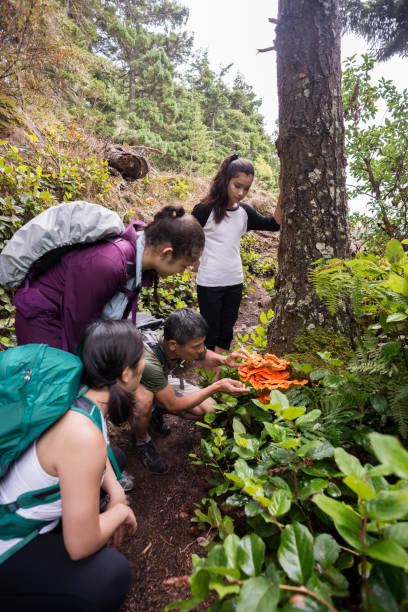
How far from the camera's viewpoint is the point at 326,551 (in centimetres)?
84

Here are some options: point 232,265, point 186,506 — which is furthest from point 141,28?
point 186,506

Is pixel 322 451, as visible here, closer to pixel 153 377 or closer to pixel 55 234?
pixel 153 377

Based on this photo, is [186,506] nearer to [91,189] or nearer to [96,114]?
[91,189]

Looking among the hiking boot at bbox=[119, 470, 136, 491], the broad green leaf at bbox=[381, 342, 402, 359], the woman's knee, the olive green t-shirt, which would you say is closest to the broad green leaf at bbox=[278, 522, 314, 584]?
the broad green leaf at bbox=[381, 342, 402, 359]

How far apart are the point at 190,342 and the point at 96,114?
13.1 metres

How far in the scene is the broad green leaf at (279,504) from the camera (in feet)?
3.23

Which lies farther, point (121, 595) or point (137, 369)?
point (137, 369)

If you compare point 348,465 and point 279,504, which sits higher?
point 348,465

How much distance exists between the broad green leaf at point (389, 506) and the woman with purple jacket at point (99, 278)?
1.57m

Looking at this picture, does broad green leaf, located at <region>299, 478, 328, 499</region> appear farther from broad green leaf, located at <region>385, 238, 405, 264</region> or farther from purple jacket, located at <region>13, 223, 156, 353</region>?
purple jacket, located at <region>13, 223, 156, 353</region>

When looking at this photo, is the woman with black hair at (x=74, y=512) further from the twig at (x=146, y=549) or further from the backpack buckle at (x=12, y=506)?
the twig at (x=146, y=549)

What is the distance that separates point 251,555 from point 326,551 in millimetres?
226

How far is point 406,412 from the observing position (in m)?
1.12

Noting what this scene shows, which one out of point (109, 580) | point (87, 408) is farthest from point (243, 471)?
point (109, 580)
